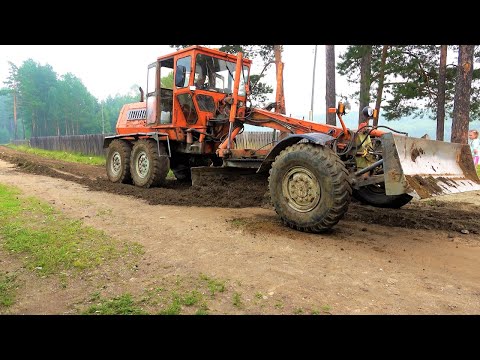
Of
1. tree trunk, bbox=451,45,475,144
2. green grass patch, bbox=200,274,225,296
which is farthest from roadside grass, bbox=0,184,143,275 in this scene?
tree trunk, bbox=451,45,475,144

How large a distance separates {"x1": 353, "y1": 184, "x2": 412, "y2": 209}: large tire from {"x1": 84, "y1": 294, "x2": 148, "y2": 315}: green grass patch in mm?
4849

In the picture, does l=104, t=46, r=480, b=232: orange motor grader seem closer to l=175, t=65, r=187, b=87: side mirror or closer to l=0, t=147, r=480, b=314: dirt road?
l=175, t=65, r=187, b=87: side mirror

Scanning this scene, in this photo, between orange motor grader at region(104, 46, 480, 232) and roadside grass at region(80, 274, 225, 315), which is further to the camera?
orange motor grader at region(104, 46, 480, 232)

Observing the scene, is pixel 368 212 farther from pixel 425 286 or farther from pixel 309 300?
pixel 309 300

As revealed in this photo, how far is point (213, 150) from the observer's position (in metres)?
8.74

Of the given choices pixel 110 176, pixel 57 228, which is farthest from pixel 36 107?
pixel 57 228

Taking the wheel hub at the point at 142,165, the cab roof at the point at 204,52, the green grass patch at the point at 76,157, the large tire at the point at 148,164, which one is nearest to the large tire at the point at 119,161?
the large tire at the point at 148,164

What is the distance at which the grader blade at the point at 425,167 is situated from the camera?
14.7ft

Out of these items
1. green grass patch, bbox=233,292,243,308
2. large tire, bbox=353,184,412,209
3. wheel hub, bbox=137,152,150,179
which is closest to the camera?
green grass patch, bbox=233,292,243,308

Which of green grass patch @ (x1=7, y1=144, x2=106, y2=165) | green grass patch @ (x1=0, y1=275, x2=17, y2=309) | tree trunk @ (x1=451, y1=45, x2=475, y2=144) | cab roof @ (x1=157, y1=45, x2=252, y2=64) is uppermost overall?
cab roof @ (x1=157, y1=45, x2=252, y2=64)

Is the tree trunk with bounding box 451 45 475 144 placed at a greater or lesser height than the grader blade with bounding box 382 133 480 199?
greater

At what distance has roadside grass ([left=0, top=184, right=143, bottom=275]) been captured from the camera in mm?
3811

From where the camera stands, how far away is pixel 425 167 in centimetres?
511

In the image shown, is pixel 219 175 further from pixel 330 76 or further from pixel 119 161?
pixel 330 76
